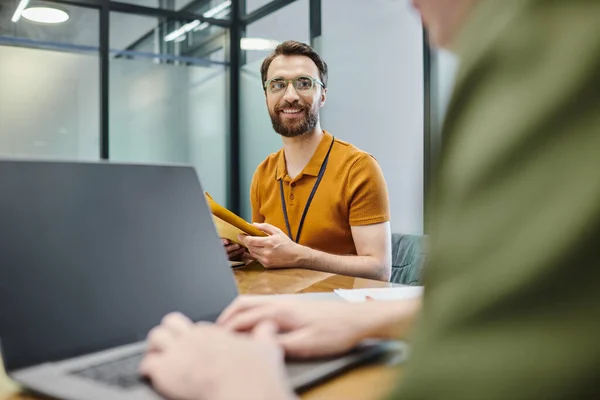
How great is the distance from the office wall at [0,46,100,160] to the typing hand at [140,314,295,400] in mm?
4204

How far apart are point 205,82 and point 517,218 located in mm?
5191

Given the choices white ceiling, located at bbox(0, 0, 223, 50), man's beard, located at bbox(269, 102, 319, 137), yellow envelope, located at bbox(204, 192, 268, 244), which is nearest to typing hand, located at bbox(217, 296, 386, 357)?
yellow envelope, located at bbox(204, 192, 268, 244)

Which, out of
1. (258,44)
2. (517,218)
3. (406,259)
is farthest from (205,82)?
(517,218)

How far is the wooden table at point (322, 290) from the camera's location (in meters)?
0.51

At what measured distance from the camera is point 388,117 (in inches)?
136

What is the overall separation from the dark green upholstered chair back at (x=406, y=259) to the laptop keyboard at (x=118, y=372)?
1.97 metres

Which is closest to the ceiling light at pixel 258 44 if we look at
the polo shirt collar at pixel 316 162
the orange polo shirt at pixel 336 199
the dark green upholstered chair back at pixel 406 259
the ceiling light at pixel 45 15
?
the ceiling light at pixel 45 15

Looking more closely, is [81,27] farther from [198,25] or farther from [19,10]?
[198,25]

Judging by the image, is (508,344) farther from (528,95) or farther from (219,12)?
(219,12)

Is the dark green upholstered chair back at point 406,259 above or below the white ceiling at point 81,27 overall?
below

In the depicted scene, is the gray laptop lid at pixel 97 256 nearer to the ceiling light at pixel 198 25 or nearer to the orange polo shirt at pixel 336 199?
the orange polo shirt at pixel 336 199

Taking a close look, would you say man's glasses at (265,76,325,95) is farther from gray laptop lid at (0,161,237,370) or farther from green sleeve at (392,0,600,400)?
green sleeve at (392,0,600,400)

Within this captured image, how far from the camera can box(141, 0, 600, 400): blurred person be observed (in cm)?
21

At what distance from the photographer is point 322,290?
1078 millimetres
